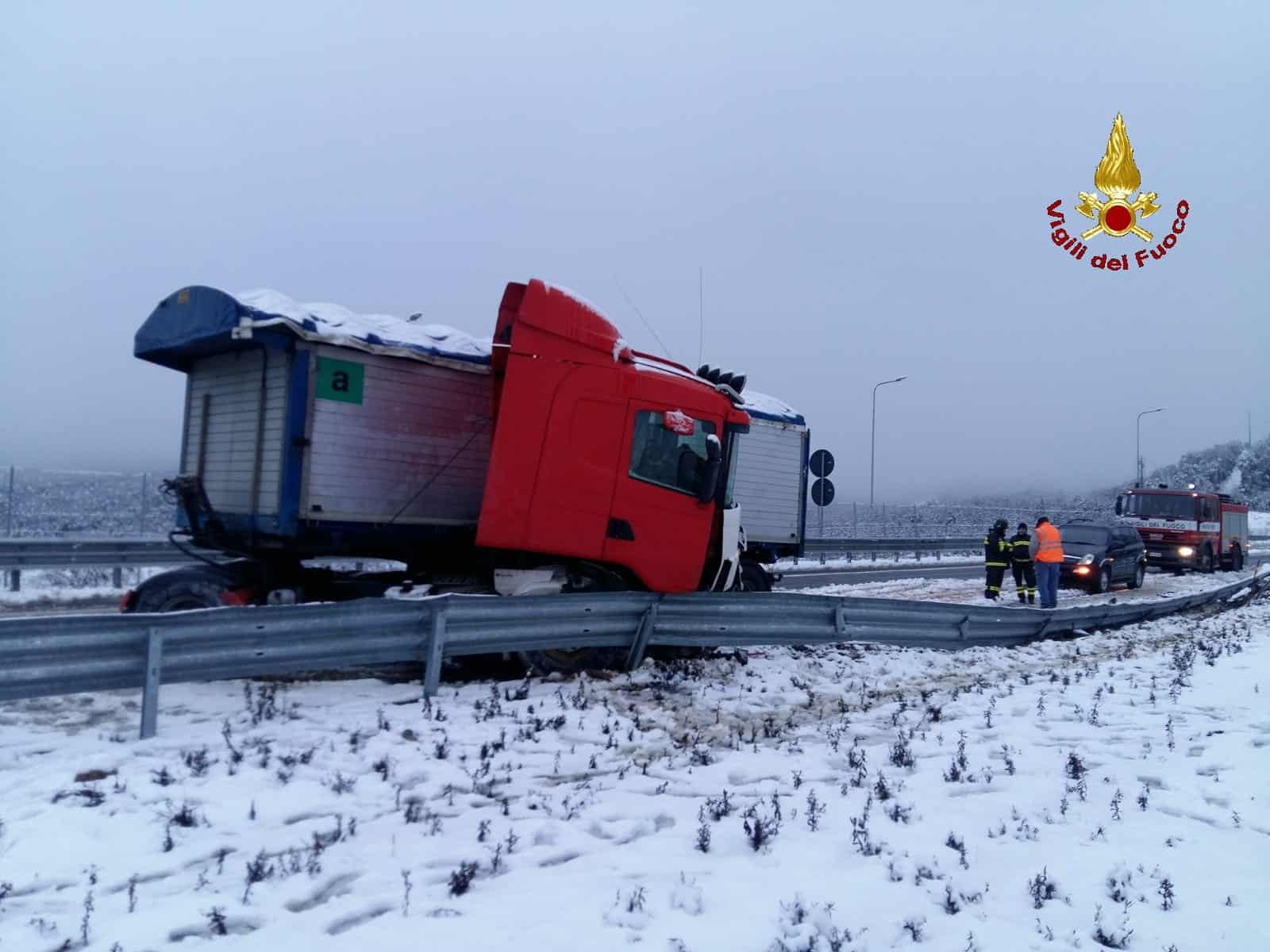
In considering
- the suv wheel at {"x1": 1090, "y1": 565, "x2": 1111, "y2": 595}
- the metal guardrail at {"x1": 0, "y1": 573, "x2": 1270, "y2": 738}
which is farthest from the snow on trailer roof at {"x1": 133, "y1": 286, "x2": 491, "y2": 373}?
the suv wheel at {"x1": 1090, "y1": 565, "x2": 1111, "y2": 595}

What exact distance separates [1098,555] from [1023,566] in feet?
12.9

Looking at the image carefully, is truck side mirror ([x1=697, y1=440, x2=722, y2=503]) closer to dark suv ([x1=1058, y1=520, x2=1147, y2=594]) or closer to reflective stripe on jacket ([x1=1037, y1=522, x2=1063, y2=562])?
reflective stripe on jacket ([x1=1037, y1=522, x2=1063, y2=562])

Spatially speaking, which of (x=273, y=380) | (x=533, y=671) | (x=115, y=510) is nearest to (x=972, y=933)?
(x=533, y=671)

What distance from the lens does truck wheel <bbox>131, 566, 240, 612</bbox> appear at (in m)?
7.39

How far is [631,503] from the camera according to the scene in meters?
8.01

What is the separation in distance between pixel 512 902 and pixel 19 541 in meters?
12.4

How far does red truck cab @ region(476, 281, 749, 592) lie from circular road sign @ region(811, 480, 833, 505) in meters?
13.0

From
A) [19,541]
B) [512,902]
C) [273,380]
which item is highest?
[273,380]

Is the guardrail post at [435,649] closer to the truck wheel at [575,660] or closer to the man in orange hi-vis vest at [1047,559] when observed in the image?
the truck wheel at [575,660]

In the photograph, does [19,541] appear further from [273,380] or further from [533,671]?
[533,671]

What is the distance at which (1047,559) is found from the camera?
48.3ft

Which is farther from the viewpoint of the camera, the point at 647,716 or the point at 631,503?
the point at 631,503

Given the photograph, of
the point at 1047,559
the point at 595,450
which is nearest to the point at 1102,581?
the point at 1047,559

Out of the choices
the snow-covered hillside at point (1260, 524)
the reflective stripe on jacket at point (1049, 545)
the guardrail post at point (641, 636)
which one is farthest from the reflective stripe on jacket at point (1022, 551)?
the snow-covered hillside at point (1260, 524)
